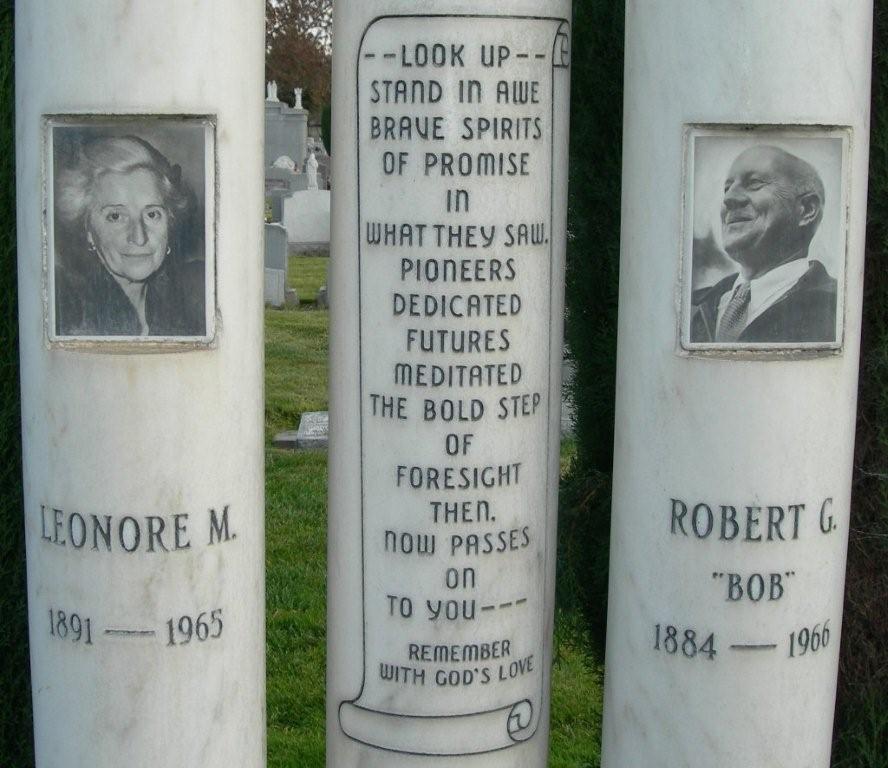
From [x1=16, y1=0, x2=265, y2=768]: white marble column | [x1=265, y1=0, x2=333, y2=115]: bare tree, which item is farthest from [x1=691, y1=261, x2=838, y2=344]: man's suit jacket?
[x1=265, y1=0, x2=333, y2=115]: bare tree

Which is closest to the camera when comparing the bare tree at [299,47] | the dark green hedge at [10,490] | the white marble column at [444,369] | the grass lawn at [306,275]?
the white marble column at [444,369]

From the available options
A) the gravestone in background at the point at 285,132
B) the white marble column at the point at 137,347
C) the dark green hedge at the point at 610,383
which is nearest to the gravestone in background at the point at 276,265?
the dark green hedge at the point at 610,383

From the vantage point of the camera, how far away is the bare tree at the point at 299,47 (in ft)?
92.9

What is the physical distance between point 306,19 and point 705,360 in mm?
28695

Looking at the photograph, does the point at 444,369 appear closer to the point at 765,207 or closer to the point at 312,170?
the point at 765,207

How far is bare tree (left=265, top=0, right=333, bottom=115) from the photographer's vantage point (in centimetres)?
2833

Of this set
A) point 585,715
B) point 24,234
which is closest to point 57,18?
point 24,234

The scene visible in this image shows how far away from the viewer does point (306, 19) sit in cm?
3005

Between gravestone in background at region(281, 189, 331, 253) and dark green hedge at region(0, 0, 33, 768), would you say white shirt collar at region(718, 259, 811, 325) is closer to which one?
dark green hedge at region(0, 0, 33, 768)

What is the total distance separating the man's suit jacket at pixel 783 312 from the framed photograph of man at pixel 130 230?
0.98 m

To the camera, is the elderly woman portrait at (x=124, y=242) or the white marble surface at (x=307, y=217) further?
the white marble surface at (x=307, y=217)

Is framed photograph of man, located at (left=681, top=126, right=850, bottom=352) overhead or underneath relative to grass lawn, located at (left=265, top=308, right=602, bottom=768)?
overhead

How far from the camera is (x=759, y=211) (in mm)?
2701

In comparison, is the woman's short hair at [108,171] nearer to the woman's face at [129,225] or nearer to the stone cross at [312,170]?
the woman's face at [129,225]
